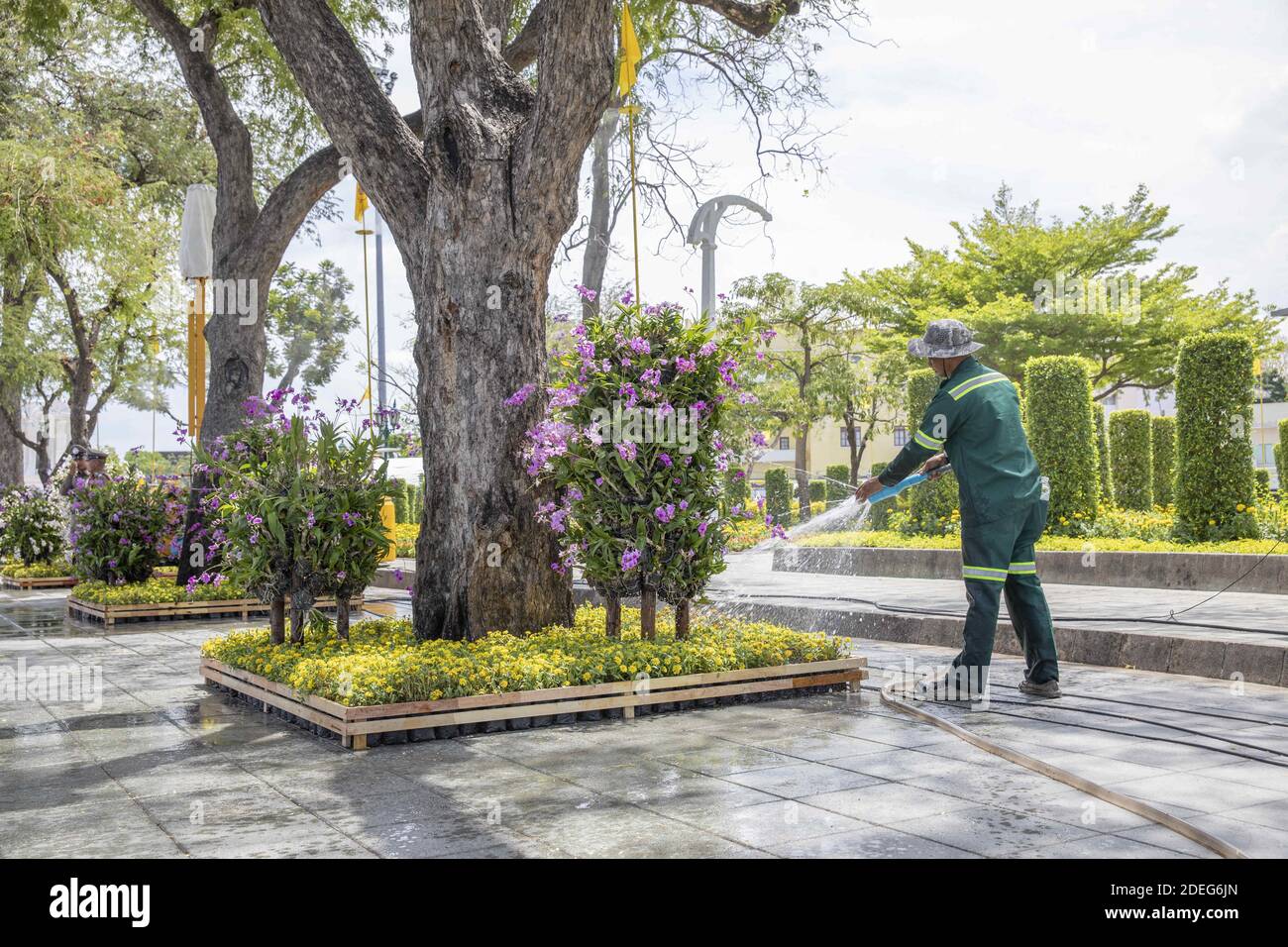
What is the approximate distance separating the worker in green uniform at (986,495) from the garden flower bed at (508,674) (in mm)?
1110

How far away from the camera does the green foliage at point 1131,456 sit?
19016 millimetres

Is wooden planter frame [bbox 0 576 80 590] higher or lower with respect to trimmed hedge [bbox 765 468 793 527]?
lower

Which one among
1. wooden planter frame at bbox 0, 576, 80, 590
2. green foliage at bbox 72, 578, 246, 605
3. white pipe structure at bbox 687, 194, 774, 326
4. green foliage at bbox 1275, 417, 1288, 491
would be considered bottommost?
wooden planter frame at bbox 0, 576, 80, 590

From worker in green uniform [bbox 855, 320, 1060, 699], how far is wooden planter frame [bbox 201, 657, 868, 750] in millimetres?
890

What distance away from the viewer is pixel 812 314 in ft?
103

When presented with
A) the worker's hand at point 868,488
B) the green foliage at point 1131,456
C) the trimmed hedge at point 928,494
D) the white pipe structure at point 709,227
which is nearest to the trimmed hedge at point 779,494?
the trimmed hedge at point 928,494

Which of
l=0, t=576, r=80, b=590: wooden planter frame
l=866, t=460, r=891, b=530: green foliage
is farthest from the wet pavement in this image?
l=866, t=460, r=891, b=530: green foliage

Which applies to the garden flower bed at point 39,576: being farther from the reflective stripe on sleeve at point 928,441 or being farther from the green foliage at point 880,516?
the reflective stripe on sleeve at point 928,441

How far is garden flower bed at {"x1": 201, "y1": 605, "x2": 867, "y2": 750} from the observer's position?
6297 mm

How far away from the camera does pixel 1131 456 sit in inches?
753

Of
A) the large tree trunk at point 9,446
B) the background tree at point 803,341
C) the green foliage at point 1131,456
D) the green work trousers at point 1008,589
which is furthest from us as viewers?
the background tree at point 803,341

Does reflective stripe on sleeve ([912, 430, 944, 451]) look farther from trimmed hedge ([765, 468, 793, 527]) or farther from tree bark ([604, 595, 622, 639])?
trimmed hedge ([765, 468, 793, 527])

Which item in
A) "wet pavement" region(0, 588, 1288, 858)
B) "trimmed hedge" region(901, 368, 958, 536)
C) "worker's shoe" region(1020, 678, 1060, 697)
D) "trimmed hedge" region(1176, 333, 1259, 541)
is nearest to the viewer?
"wet pavement" region(0, 588, 1288, 858)
